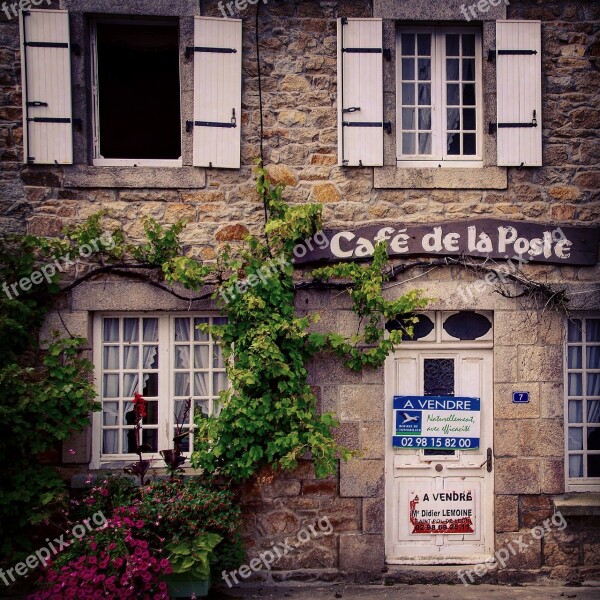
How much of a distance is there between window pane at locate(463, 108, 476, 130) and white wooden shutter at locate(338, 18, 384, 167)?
0.87 meters

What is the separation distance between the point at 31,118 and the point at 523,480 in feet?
17.6

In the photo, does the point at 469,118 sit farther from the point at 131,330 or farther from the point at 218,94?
the point at 131,330

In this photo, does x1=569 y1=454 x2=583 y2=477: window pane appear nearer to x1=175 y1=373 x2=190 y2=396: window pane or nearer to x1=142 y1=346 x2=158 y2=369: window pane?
x1=175 y1=373 x2=190 y2=396: window pane

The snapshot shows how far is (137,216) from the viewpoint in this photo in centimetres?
598

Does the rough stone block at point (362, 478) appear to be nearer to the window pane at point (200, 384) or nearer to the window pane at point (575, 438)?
the window pane at point (200, 384)

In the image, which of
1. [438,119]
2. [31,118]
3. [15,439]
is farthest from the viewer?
[438,119]

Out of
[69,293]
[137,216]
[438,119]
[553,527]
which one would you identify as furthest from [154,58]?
[553,527]

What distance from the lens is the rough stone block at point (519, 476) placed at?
598 centimetres

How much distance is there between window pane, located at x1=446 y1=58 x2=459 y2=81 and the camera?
20.6 feet

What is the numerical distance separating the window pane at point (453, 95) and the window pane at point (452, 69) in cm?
7

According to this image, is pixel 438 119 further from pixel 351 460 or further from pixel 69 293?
pixel 69 293

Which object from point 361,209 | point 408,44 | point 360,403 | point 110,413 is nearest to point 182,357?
point 110,413

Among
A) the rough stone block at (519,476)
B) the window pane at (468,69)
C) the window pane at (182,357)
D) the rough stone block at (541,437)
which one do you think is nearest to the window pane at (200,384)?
the window pane at (182,357)

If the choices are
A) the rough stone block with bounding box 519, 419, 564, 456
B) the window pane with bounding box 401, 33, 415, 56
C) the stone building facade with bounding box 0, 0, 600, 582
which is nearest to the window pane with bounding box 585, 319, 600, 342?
the stone building facade with bounding box 0, 0, 600, 582
